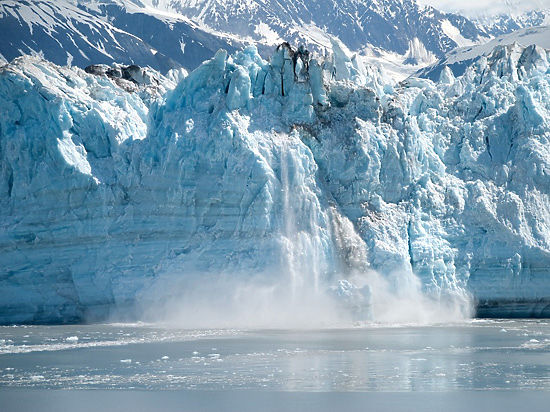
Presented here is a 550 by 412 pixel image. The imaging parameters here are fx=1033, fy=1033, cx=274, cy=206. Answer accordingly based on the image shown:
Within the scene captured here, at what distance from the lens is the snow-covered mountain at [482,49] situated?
101812mm

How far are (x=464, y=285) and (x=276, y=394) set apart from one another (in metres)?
17.2

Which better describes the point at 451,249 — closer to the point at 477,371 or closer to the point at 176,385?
the point at 477,371

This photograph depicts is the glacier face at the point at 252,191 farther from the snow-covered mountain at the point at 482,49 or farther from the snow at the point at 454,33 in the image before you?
the snow at the point at 454,33

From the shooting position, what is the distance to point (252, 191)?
100ft

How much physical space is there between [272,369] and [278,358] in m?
1.80

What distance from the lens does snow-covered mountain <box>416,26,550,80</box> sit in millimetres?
101812

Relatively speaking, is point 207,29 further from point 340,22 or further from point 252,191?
point 252,191

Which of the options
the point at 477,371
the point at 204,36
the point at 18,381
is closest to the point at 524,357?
the point at 477,371

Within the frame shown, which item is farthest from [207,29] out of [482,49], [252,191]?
[252,191]

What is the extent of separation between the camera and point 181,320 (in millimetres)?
30203

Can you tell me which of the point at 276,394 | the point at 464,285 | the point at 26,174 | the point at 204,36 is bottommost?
the point at 276,394

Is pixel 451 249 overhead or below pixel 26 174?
below

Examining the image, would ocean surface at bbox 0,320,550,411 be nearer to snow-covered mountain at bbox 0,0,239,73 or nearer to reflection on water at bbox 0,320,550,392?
reflection on water at bbox 0,320,550,392

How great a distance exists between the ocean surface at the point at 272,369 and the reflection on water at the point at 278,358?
0.02m
